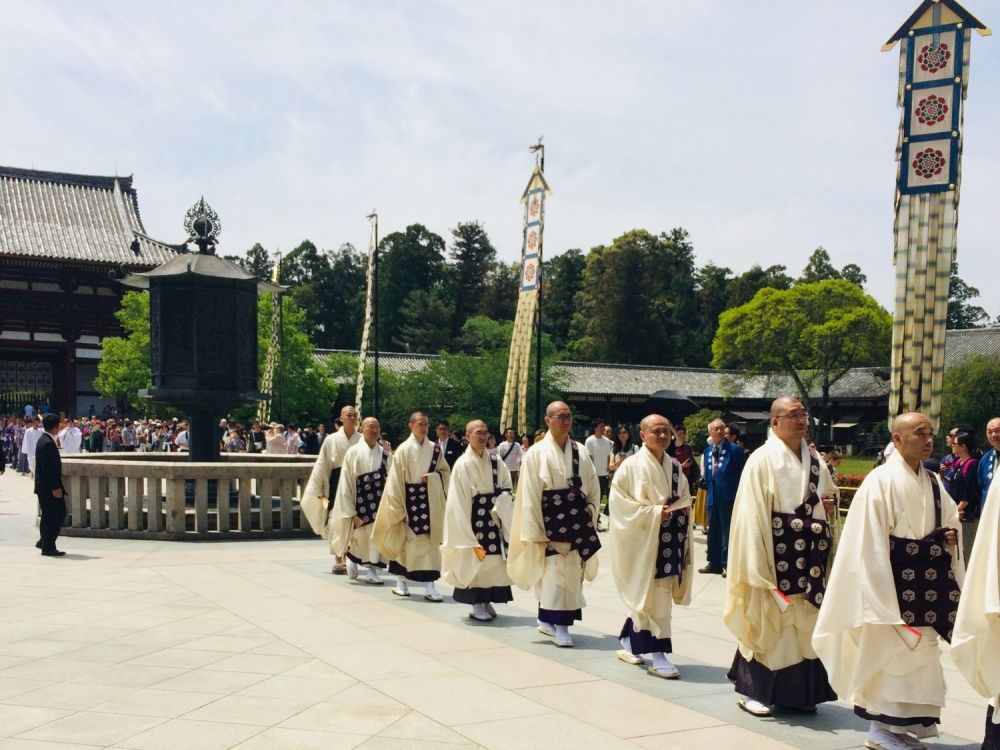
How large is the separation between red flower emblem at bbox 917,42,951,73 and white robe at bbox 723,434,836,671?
28.7 feet

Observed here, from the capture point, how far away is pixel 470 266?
73438 millimetres

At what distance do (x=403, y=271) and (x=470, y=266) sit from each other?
17.9 ft

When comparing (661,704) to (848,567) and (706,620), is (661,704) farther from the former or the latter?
(706,620)

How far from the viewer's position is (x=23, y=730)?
497 centimetres

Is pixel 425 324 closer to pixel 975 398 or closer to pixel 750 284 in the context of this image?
pixel 750 284

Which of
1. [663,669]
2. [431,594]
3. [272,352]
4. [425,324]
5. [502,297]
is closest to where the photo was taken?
[663,669]

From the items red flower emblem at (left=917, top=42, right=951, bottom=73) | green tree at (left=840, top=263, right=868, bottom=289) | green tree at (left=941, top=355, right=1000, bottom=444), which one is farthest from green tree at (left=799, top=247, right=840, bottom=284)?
red flower emblem at (left=917, top=42, right=951, bottom=73)

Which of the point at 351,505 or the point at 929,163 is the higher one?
the point at 929,163

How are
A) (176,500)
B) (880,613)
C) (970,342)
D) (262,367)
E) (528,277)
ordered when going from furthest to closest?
(970,342), (262,367), (528,277), (176,500), (880,613)

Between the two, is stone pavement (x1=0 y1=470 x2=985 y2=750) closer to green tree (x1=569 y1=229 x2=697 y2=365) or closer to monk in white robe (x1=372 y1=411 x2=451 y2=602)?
monk in white robe (x1=372 y1=411 x2=451 y2=602)

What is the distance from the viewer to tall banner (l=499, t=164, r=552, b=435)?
73.8 ft

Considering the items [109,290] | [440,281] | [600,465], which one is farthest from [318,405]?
[440,281]

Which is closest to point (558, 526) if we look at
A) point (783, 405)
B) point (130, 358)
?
point (783, 405)


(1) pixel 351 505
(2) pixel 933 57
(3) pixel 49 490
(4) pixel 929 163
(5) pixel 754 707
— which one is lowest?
(5) pixel 754 707
